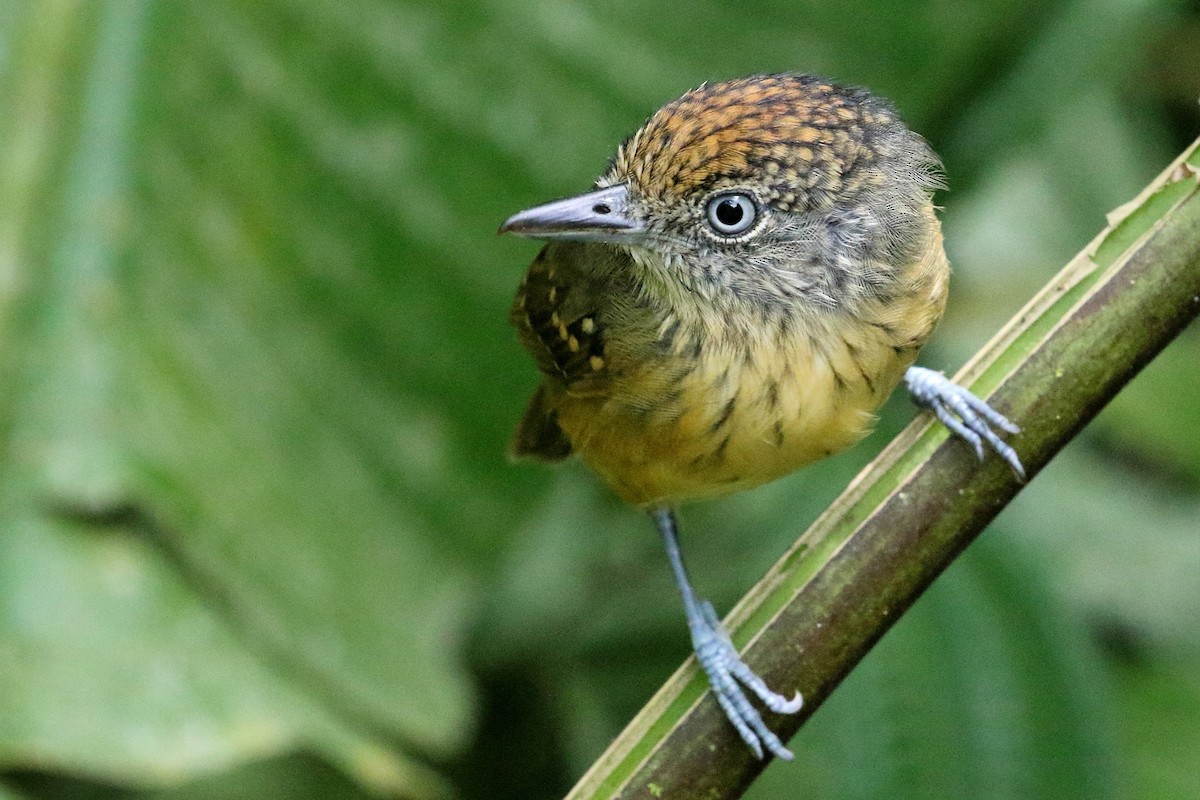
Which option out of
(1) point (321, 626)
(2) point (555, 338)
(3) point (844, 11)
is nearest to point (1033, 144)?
(3) point (844, 11)

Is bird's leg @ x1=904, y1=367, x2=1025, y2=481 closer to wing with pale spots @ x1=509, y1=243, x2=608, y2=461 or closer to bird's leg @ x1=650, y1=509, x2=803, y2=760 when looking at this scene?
bird's leg @ x1=650, y1=509, x2=803, y2=760

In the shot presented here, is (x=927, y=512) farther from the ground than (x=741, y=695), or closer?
farther from the ground

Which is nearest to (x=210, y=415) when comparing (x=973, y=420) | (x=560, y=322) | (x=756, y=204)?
(x=560, y=322)

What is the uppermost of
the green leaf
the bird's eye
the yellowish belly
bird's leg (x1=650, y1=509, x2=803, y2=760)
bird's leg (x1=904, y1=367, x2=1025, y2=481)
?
bird's leg (x1=904, y1=367, x2=1025, y2=481)

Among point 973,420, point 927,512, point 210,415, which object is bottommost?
point 210,415

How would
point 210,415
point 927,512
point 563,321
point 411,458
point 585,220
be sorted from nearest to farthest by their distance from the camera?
point 927,512 → point 585,220 → point 563,321 → point 210,415 → point 411,458

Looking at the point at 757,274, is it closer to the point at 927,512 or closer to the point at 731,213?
the point at 731,213

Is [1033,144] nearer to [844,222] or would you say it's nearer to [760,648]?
[844,222]

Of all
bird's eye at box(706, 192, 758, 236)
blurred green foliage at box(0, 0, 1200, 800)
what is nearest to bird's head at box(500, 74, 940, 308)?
bird's eye at box(706, 192, 758, 236)
